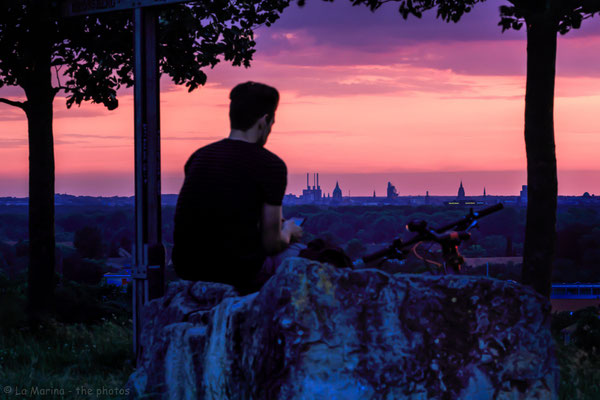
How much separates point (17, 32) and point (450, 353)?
446 inches

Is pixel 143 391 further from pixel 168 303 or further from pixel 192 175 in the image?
pixel 192 175

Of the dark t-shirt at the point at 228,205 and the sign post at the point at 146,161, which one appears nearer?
the dark t-shirt at the point at 228,205

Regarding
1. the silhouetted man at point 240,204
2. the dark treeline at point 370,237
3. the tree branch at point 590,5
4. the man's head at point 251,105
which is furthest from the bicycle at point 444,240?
the dark treeline at point 370,237

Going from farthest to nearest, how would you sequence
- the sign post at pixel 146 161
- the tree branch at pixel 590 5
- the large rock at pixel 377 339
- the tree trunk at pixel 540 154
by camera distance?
1. the tree branch at pixel 590 5
2. the tree trunk at pixel 540 154
3. the sign post at pixel 146 161
4. the large rock at pixel 377 339

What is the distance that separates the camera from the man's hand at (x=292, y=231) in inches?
212

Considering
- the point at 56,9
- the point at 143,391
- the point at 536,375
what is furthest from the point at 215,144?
the point at 56,9

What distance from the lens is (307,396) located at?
189 inches

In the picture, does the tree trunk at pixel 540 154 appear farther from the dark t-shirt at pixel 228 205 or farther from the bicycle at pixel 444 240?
the dark t-shirt at pixel 228 205

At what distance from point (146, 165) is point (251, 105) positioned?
4.54 metres

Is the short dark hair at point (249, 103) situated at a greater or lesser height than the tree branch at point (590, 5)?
lesser

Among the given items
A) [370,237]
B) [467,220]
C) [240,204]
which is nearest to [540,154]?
[467,220]

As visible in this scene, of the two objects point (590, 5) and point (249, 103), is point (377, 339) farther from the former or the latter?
point (590, 5)

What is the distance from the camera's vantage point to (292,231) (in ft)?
17.8

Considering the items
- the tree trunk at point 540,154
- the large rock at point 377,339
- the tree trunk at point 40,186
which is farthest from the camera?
the tree trunk at point 40,186
